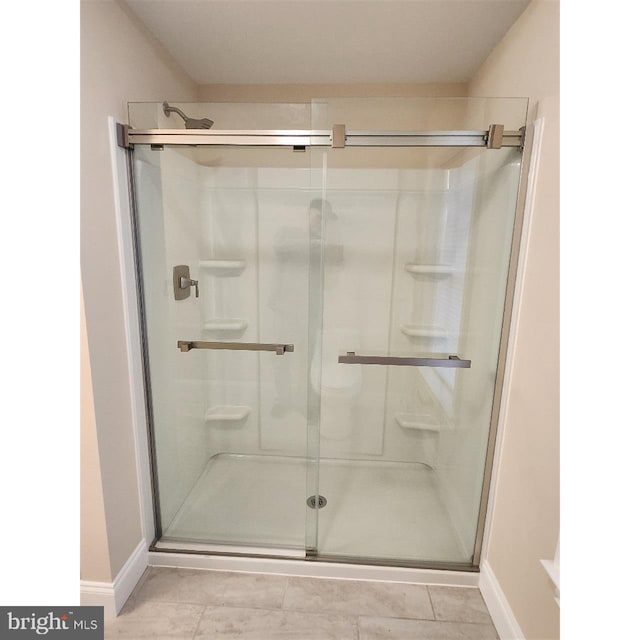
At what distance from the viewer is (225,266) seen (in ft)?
5.53

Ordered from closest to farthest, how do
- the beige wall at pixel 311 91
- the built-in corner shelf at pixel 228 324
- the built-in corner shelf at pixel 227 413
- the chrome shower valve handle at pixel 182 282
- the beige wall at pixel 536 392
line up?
the beige wall at pixel 536 392, the chrome shower valve handle at pixel 182 282, the built-in corner shelf at pixel 228 324, the built-in corner shelf at pixel 227 413, the beige wall at pixel 311 91

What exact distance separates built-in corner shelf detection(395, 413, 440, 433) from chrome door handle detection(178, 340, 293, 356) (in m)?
0.69

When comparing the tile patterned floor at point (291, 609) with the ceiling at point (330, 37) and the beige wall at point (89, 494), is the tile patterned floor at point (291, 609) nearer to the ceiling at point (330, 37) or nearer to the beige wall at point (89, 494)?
the beige wall at point (89, 494)

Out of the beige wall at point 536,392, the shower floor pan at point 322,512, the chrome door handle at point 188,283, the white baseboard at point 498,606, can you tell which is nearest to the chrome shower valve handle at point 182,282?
the chrome door handle at point 188,283

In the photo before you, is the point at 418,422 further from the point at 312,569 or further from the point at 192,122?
the point at 192,122

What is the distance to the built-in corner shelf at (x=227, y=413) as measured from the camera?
186 centimetres

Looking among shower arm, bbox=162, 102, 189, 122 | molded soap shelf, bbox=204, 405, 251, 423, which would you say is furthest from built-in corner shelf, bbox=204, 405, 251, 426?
shower arm, bbox=162, 102, 189, 122

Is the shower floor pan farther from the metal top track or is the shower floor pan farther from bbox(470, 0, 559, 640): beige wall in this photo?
the metal top track

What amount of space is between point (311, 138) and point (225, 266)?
707 millimetres

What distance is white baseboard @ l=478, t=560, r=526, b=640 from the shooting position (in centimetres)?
122

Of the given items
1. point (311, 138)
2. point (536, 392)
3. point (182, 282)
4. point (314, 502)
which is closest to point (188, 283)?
point (182, 282)

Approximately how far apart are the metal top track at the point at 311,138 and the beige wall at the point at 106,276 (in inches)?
5.6
